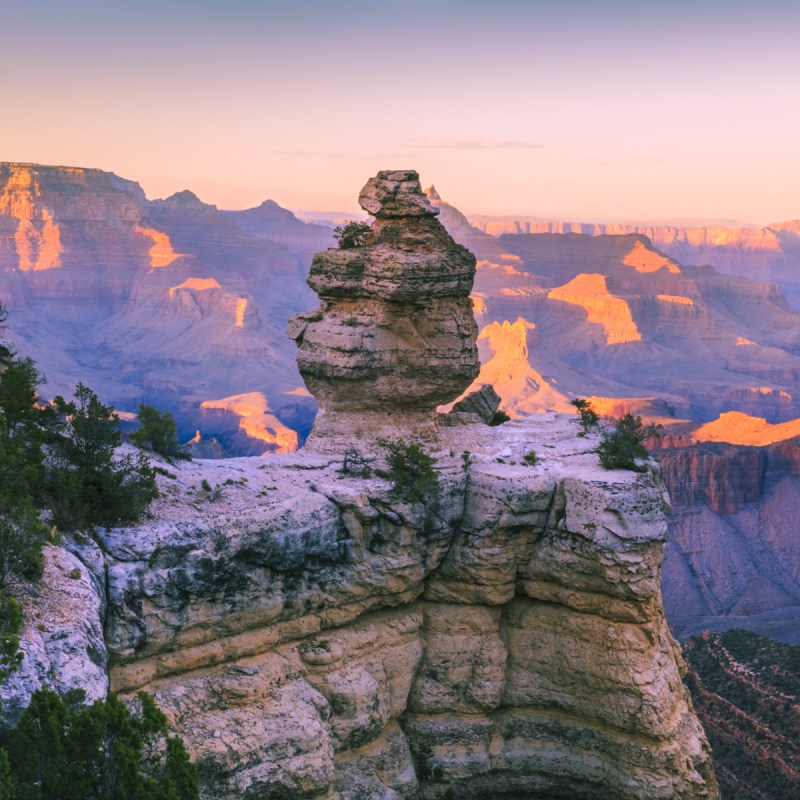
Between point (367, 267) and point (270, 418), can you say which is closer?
point (367, 267)

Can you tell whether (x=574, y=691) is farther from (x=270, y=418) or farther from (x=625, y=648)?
(x=270, y=418)

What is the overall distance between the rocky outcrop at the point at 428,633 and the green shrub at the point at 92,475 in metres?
0.71

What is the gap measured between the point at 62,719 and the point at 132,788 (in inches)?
61.4

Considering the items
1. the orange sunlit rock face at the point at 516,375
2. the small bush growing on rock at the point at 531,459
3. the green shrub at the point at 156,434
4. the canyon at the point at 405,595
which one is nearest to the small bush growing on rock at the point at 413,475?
the canyon at the point at 405,595

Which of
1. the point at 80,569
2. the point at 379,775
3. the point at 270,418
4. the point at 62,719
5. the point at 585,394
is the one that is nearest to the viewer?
the point at 62,719

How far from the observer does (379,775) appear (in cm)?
3019

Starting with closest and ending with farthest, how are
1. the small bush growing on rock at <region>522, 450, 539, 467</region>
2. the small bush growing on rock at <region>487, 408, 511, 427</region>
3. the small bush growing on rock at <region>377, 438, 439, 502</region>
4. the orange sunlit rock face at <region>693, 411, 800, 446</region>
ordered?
1. the small bush growing on rock at <region>377, 438, 439, 502</region>
2. the small bush growing on rock at <region>522, 450, 539, 467</region>
3. the small bush growing on rock at <region>487, 408, 511, 427</region>
4. the orange sunlit rock face at <region>693, 411, 800, 446</region>

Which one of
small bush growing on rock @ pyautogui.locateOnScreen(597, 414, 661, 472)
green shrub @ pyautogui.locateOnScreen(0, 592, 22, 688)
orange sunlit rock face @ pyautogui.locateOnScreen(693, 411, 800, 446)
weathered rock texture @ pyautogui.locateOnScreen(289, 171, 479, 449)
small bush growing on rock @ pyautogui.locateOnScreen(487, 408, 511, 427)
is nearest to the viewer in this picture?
green shrub @ pyautogui.locateOnScreen(0, 592, 22, 688)

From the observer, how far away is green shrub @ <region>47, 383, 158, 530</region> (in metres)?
25.3

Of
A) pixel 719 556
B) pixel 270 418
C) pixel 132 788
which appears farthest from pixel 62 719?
pixel 270 418

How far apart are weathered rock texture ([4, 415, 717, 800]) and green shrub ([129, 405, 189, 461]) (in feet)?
2.78

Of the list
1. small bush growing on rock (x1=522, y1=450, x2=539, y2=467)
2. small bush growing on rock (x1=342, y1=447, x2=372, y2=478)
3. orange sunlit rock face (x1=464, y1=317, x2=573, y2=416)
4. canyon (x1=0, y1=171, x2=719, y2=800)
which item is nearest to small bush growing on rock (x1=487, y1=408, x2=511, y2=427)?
canyon (x1=0, y1=171, x2=719, y2=800)

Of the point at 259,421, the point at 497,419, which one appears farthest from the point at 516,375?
the point at 497,419

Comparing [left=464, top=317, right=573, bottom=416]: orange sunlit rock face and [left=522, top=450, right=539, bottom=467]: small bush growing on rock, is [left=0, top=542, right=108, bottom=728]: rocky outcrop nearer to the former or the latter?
[left=522, top=450, right=539, bottom=467]: small bush growing on rock
